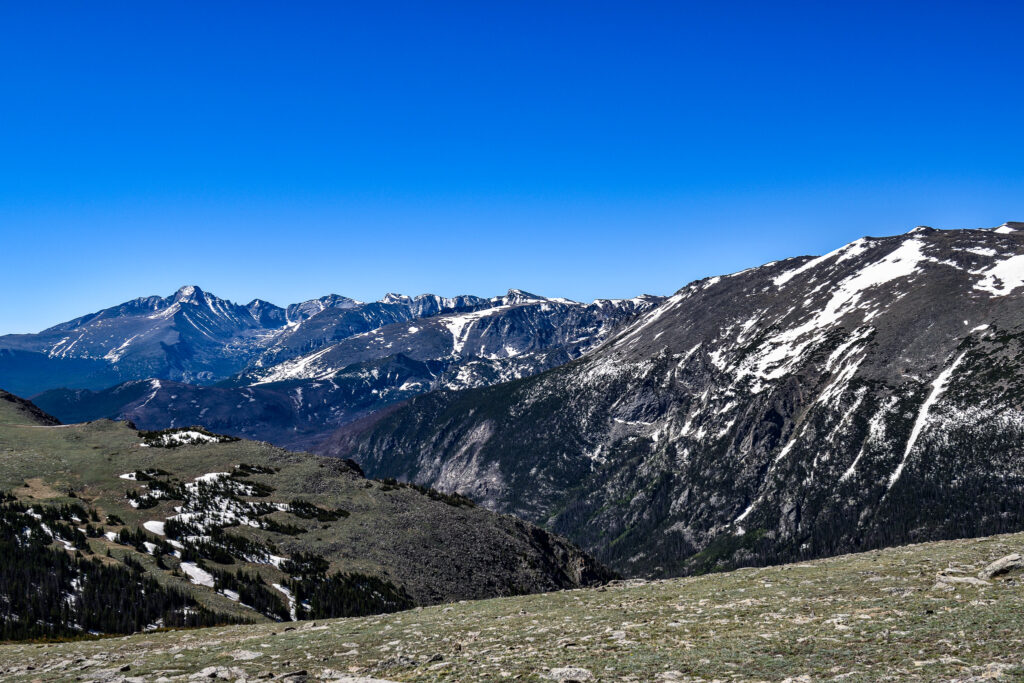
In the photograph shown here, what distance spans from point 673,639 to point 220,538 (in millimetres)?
83153

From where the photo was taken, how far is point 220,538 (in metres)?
95.9

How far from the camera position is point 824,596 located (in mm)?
34344

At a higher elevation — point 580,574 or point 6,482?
point 6,482

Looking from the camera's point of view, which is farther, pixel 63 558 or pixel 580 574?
pixel 580 574

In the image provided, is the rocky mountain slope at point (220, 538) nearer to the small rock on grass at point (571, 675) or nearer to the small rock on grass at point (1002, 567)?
the small rock on grass at point (571, 675)

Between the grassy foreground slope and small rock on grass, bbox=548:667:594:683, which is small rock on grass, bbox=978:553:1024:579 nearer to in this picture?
the grassy foreground slope

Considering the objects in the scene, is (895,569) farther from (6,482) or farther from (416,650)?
(6,482)

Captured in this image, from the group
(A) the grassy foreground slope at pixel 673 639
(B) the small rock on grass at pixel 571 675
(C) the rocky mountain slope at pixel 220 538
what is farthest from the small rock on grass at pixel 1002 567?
(C) the rocky mountain slope at pixel 220 538

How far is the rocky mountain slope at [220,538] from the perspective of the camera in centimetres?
7106

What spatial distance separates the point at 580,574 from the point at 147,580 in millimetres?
83537

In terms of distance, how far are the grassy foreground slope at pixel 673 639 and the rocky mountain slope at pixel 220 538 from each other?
31683mm

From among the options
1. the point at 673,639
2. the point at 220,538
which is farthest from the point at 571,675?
the point at 220,538

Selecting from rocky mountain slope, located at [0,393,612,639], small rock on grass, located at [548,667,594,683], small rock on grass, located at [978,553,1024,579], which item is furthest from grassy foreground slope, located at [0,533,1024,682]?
rocky mountain slope, located at [0,393,612,639]

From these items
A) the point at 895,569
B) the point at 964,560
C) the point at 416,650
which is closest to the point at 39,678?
the point at 416,650
